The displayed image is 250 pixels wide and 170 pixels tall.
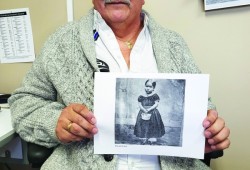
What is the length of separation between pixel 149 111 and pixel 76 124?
185 millimetres

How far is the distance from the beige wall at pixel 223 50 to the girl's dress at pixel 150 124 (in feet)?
1.68

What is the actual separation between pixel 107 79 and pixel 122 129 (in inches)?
5.2

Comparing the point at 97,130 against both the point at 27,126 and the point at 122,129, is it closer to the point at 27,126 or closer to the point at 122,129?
the point at 122,129

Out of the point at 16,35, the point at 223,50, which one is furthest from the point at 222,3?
the point at 16,35

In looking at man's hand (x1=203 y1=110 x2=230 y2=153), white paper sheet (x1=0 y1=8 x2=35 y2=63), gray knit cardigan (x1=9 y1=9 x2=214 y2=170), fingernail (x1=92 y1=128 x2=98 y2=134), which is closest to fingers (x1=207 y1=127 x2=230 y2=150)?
man's hand (x1=203 y1=110 x2=230 y2=153)

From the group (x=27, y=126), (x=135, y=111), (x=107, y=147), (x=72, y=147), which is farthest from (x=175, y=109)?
(x=27, y=126)

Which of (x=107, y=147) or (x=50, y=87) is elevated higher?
(x=50, y=87)

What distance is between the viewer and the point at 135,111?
0.65 metres

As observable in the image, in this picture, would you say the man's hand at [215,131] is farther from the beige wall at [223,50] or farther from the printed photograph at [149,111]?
the beige wall at [223,50]

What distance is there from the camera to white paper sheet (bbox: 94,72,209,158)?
2.07 ft

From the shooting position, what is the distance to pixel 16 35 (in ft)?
3.95

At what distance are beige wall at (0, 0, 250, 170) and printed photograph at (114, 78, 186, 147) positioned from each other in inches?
19.2

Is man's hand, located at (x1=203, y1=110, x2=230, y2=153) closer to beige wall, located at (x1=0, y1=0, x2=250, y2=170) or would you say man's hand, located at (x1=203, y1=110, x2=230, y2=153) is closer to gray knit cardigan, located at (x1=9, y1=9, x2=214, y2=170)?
gray knit cardigan, located at (x1=9, y1=9, x2=214, y2=170)

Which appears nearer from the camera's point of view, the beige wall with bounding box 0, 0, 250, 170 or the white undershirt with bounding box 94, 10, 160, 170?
the white undershirt with bounding box 94, 10, 160, 170
